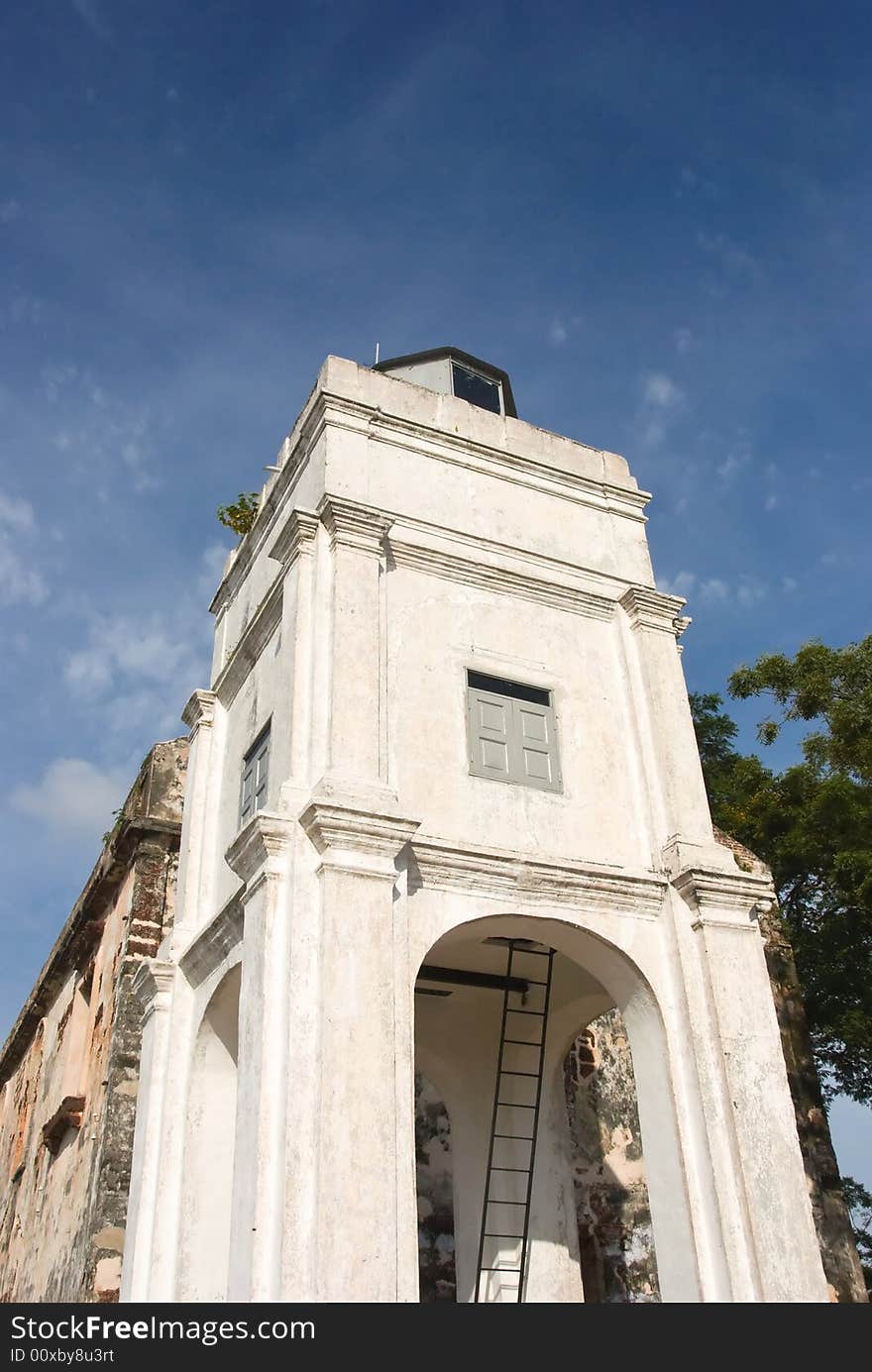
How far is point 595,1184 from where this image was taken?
11328mm

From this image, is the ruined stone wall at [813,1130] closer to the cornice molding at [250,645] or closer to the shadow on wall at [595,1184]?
the shadow on wall at [595,1184]

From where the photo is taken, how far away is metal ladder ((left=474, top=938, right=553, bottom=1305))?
9.23 meters

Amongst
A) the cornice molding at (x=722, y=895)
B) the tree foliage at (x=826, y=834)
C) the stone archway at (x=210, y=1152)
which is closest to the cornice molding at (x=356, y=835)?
the stone archway at (x=210, y=1152)

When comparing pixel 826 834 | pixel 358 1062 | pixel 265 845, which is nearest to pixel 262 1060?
pixel 358 1062

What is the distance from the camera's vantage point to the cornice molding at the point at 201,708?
9.98m

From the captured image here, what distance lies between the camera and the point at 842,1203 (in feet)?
36.2

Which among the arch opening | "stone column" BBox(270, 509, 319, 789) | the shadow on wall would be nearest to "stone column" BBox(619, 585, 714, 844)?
the arch opening

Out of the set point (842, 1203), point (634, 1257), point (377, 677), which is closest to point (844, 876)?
point (842, 1203)

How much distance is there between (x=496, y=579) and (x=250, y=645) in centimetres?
220

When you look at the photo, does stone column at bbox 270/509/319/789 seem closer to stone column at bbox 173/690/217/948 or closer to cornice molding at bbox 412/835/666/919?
cornice molding at bbox 412/835/666/919

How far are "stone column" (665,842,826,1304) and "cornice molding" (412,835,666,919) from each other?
309 mm

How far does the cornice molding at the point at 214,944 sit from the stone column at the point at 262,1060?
0.46 meters
